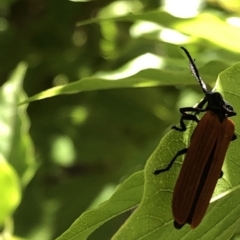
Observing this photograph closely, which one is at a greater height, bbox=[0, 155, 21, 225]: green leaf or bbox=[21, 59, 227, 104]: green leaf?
bbox=[21, 59, 227, 104]: green leaf

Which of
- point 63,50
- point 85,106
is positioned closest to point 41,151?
point 85,106

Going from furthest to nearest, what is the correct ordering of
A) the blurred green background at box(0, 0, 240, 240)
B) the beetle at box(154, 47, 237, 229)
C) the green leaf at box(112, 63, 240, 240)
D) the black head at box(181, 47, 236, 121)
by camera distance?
1. the blurred green background at box(0, 0, 240, 240)
2. the black head at box(181, 47, 236, 121)
3. the beetle at box(154, 47, 237, 229)
4. the green leaf at box(112, 63, 240, 240)

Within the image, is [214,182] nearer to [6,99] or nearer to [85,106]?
[6,99]

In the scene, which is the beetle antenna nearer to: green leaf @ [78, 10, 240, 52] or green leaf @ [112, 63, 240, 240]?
green leaf @ [78, 10, 240, 52]

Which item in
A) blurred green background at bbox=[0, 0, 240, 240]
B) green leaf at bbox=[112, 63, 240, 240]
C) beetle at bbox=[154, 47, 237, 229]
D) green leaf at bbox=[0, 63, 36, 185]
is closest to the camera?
green leaf at bbox=[112, 63, 240, 240]

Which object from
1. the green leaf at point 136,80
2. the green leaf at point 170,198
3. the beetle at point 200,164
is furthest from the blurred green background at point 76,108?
the green leaf at point 170,198

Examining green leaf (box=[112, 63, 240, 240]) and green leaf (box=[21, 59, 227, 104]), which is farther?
green leaf (box=[21, 59, 227, 104])

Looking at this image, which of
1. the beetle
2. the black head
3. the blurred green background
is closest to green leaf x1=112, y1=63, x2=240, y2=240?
the beetle
